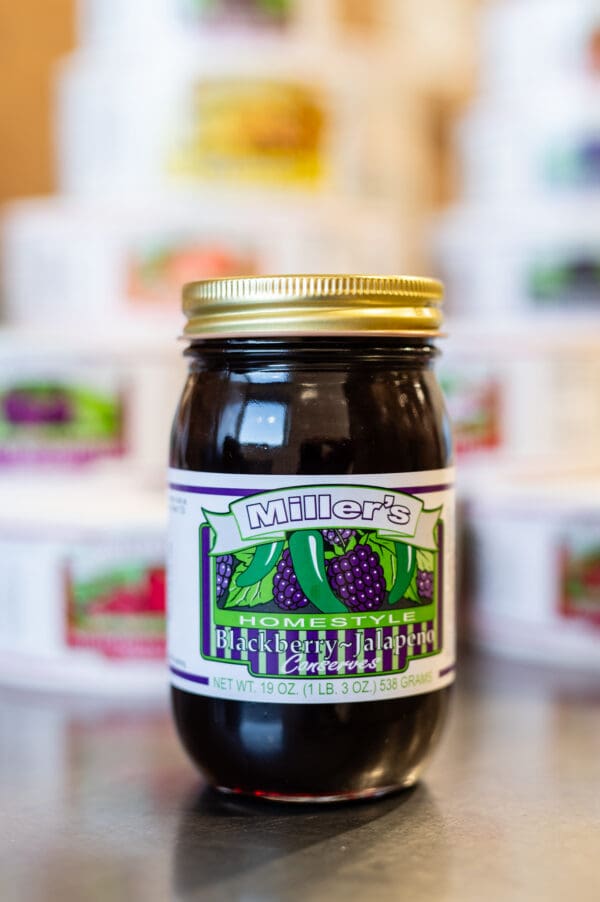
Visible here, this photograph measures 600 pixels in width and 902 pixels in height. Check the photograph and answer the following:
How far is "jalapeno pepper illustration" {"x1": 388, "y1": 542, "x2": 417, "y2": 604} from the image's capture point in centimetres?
71

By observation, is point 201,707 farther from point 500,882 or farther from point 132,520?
point 132,520

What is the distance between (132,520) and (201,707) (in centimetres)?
32

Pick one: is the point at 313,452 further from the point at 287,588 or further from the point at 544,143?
the point at 544,143

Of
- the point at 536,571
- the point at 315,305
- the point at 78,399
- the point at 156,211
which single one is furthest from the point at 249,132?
the point at 315,305

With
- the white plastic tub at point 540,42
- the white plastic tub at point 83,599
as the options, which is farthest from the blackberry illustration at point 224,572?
the white plastic tub at point 540,42

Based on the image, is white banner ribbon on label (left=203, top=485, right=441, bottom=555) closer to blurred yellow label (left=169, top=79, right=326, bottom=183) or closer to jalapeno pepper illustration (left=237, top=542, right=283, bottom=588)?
jalapeno pepper illustration (left=237, top=542, right=283, bottom=588)

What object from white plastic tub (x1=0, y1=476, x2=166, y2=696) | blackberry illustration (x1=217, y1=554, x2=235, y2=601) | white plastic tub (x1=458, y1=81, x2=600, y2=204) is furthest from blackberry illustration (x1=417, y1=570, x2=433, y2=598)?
white plastic tub (x1=458, y1=81, x2=600, y2=204)

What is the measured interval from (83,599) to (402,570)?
409 mm

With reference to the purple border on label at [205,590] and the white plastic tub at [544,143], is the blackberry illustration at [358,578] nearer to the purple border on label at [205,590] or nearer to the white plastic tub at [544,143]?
the purple border on label at [205,590]

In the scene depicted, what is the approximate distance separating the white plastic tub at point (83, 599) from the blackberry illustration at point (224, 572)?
0.32 m

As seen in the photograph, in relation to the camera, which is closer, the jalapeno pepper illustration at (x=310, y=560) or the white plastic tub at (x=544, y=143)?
the jalapeno pepper illustration at (x=310, y=560)

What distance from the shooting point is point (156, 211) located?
4.29ft

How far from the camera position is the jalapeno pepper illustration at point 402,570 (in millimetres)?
708

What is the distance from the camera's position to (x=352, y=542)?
690 mm
